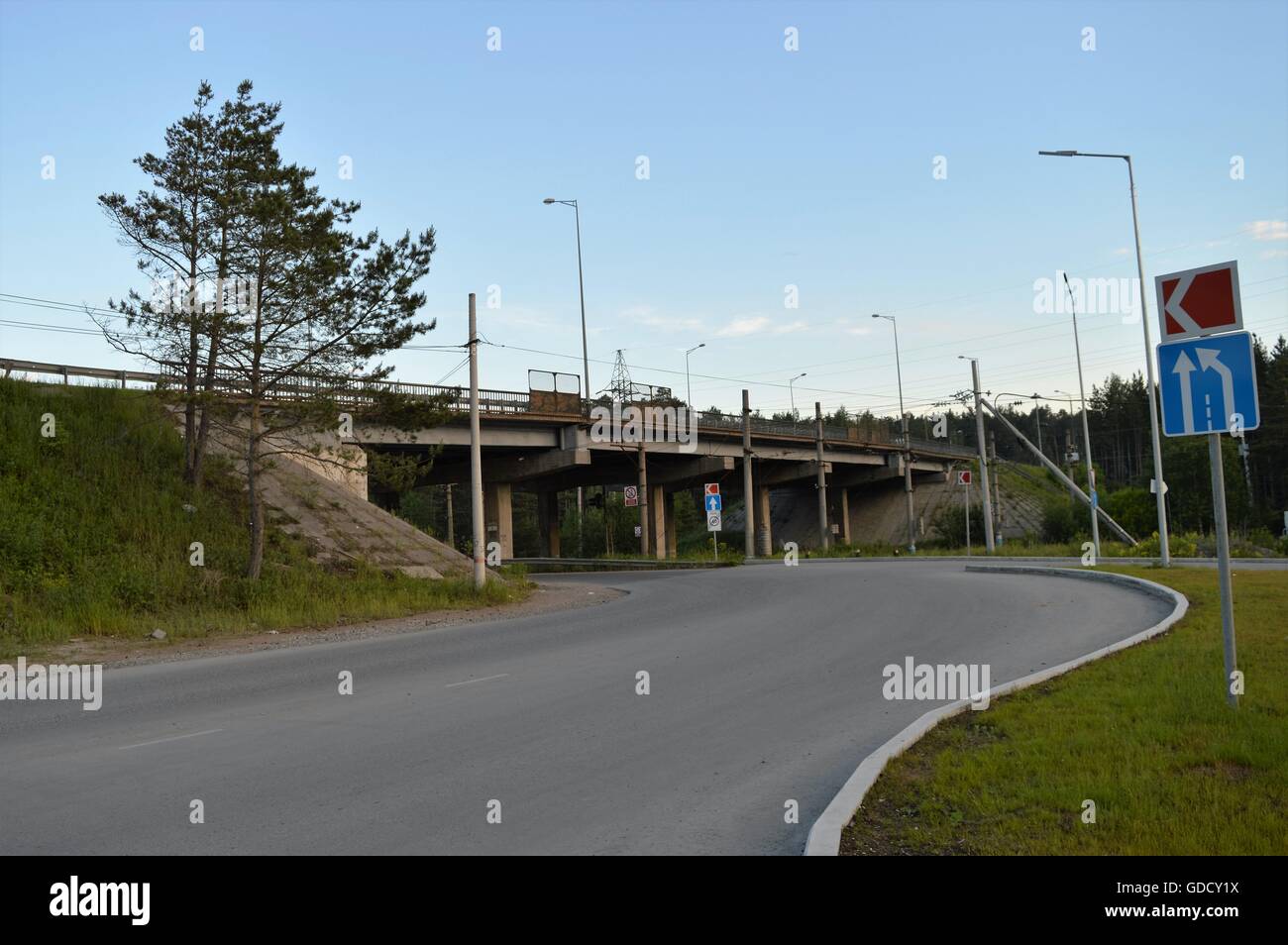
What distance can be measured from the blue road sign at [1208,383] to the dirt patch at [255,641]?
47.4ft

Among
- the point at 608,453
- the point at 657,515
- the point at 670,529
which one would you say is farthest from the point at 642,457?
the point at 670,529

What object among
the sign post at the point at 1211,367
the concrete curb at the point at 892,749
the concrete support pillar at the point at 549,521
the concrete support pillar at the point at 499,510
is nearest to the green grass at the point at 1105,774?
the concrete curb at the point at 892,749

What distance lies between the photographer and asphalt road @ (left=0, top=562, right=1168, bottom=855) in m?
6.25

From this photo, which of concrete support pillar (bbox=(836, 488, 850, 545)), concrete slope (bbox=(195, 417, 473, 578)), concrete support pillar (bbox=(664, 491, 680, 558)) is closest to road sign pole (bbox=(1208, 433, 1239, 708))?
concrete slope (bbox=(195, 417, 473, 578))

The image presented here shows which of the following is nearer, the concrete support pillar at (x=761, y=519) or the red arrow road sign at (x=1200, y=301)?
the red arrow road sign at (x=1200, y=301)

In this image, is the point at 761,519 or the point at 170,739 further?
the point at 761,519

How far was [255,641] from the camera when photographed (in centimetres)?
1755

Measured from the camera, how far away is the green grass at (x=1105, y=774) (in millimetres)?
5422

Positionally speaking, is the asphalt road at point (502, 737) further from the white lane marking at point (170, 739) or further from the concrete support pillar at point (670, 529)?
the concrete support pillar at point (670, 529)

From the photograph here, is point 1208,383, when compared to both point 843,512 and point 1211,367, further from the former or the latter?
point 843,512

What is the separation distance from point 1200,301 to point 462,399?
35.1m

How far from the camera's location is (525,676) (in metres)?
12.6
